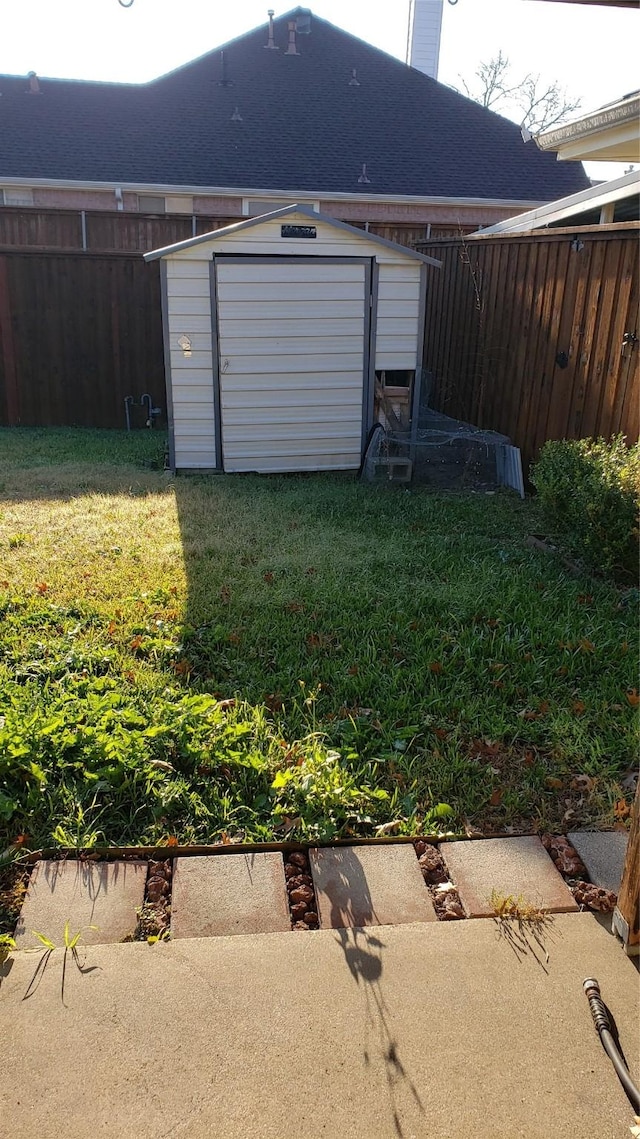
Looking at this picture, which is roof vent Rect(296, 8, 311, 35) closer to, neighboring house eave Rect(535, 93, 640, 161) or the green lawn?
neighboring house eave Rect(535, 93, 640, 161)

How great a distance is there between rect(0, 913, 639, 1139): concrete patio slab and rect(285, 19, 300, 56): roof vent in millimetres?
19532

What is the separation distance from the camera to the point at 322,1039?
6.65ft

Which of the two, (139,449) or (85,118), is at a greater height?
(85,118)

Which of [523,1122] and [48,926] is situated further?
[48,926]

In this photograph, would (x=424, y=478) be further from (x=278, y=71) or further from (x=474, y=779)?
(x=278, y=71)

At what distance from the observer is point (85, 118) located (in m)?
15.9

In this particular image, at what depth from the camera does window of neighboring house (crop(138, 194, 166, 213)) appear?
15266 millimetres

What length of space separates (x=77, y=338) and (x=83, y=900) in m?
8.67

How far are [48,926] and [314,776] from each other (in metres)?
1.07

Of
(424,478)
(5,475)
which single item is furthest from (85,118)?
(424,478)

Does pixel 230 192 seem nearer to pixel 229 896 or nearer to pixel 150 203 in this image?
pixel 150 203

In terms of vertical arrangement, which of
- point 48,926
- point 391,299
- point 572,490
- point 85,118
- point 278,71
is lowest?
point 48,926

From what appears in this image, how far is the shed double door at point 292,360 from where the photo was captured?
7273 mm

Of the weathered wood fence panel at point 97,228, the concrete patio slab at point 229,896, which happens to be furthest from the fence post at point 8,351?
the concrete patio slab at point 229,896
